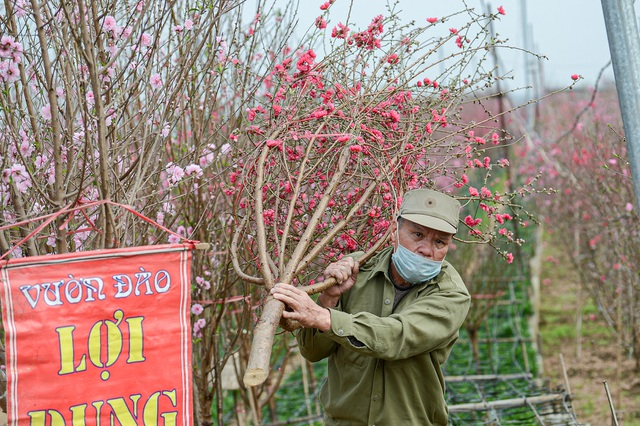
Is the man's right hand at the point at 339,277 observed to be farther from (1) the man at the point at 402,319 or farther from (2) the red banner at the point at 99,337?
(2) the red banner at the point at 99,337

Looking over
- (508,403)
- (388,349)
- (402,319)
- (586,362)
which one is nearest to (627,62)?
(402,319)

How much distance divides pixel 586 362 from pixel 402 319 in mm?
7963

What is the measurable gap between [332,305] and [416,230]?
1.58 feet

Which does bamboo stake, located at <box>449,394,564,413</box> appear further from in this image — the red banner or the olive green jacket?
the red banner

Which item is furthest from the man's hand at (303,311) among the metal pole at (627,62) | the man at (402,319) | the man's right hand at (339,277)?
the metal pole at (627,62)

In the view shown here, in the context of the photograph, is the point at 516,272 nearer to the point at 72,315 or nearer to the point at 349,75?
the point at 349,75

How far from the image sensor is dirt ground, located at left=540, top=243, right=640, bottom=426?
28.2 ft

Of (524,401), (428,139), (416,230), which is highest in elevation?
(428,139)

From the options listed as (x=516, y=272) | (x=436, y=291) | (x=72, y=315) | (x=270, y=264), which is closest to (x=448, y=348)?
(x=436, y=291)

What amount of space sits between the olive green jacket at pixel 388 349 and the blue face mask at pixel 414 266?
72 millimetres

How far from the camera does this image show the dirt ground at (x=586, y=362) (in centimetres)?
859

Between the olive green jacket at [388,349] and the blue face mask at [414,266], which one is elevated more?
the blue face mask at [414,266]

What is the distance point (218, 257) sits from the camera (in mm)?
5996

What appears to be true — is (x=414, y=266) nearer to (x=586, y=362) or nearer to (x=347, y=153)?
(x=347, y=153)
